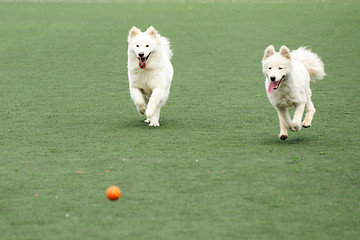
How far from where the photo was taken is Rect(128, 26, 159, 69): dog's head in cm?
912

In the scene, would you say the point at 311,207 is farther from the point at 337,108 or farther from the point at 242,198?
the point at 337,108

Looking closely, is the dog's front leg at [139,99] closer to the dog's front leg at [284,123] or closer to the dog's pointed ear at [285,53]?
the dog's front leg at [284,123]

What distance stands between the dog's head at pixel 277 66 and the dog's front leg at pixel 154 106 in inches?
66.5

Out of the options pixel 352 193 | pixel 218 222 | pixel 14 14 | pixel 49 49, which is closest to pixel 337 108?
pixel 352 193

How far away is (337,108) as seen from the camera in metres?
10.2

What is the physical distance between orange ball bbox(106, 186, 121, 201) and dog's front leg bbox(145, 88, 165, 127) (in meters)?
3.16

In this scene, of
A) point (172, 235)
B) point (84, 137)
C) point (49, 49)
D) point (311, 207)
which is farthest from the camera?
point (49, 49)

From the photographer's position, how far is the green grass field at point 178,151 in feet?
17.2

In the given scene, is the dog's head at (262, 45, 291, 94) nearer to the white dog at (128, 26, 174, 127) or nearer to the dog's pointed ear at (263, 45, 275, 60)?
the dog's pointed ear at (263, 45, 275, 60)

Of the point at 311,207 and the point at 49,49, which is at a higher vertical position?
the point at 311,207

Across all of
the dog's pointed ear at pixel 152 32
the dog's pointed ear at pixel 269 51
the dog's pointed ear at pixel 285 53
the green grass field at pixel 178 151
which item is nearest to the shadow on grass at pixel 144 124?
the green grass field at pixel 178 151

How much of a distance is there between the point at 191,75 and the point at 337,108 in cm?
417

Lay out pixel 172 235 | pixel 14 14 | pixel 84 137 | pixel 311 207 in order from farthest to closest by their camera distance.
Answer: pixel 14 14 → pixel 84 137 → pixel 311 207 → pixel 172 235

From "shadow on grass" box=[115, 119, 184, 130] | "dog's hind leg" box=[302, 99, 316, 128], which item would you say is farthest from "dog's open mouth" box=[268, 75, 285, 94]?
"shadow on grass" box=[115, 119, 184, 130]
